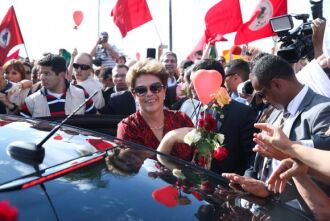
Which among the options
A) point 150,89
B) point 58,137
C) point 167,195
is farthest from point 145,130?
point 167,195

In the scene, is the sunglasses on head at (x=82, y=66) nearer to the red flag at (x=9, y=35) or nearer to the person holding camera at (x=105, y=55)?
the red flag at (x=9, y=35)

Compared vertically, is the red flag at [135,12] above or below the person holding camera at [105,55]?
above

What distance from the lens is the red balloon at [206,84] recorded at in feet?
8.96

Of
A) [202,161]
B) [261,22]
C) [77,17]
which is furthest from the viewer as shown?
[77,17]

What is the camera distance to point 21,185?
1529 millimetres

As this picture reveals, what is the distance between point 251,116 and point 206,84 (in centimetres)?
103

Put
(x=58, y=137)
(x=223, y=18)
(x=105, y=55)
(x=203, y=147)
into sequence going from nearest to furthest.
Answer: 1. (x=58, y=137)
2. (x=203, y=147)
3. (x=223, y=18)
4. (x=105, y=55)

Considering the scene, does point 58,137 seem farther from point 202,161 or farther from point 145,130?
point 145,130

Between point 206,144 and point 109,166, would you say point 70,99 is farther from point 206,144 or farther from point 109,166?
point 109,166

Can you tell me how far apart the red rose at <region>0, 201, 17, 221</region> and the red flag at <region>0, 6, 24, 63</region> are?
7.53 meters

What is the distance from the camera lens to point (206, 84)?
9.01 feet

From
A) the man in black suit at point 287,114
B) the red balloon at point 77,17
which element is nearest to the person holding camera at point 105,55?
the red balloon at point 77,17

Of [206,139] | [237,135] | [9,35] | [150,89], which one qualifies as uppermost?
[150,89]

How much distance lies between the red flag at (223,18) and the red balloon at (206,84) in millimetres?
4988
